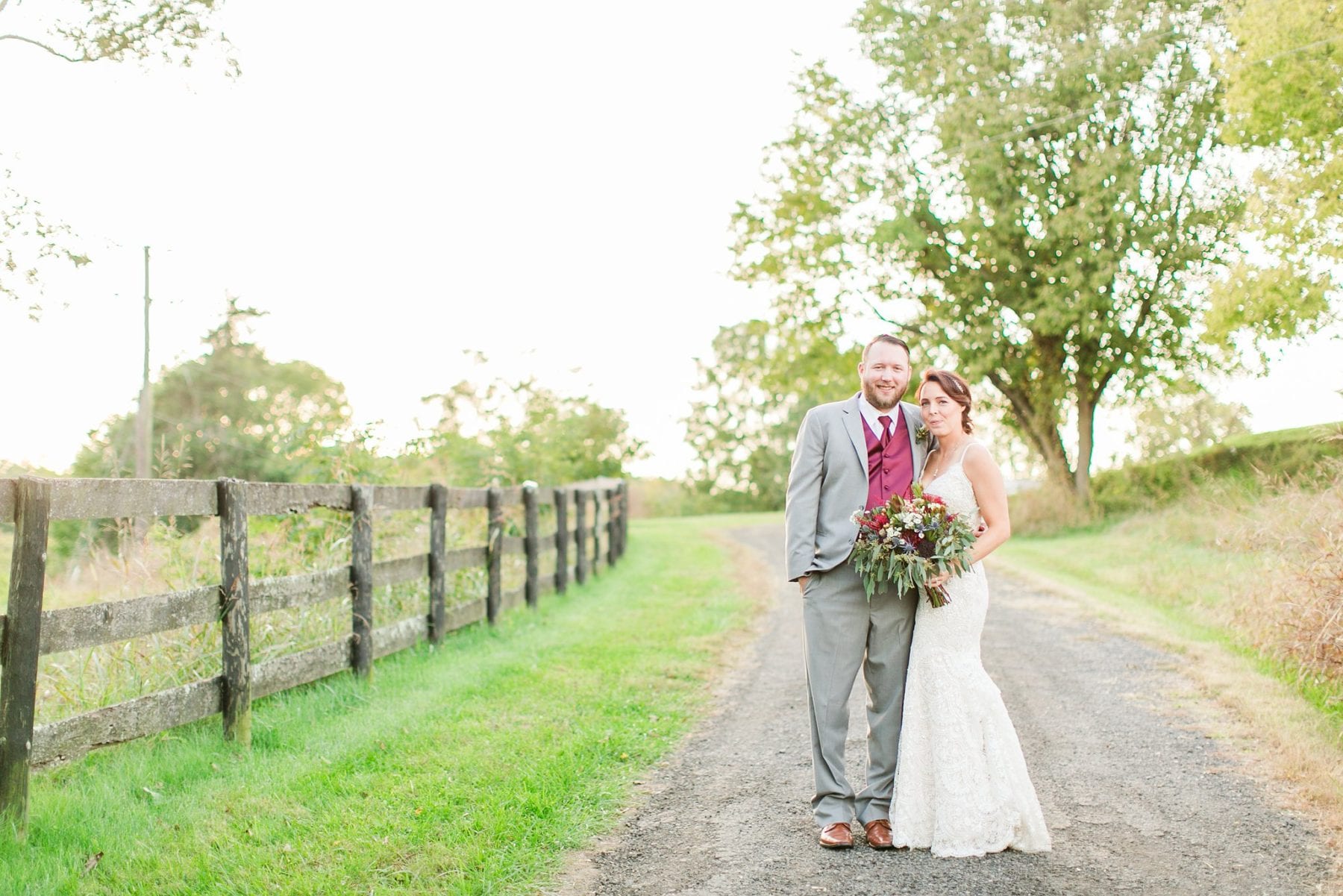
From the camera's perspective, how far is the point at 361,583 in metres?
7.47

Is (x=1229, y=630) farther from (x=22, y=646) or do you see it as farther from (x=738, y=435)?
(x=738, y=435)

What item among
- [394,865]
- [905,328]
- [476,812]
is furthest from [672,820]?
[905,328]

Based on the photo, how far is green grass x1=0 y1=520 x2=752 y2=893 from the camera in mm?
3984

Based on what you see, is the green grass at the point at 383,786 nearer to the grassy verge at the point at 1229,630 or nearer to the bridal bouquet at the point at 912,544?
the bridal bouquet at the point at 912,544

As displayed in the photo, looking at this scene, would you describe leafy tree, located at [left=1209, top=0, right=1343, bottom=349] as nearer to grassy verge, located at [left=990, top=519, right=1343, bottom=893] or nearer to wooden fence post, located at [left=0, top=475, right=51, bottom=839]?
grassy verge, located at [left=990, top=519, right=1343, bottom=893]

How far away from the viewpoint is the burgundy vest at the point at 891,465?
4656 mm

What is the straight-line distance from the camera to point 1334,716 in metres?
6.35

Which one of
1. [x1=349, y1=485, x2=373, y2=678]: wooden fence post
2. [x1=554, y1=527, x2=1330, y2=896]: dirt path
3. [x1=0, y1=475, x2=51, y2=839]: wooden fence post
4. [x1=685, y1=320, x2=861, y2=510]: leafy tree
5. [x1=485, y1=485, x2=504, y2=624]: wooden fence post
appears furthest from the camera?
[x1=685, y1=320, x2=861, y2=510]: leafy tree

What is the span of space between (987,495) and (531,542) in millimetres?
7282

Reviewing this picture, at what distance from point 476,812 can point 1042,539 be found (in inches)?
748

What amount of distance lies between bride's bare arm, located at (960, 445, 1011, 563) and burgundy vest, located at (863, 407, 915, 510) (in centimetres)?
24

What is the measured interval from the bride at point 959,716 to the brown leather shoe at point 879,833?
39 millimetres

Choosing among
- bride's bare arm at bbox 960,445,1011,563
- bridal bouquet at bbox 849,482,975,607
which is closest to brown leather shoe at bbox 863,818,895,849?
bridal bouquet at bbox 849,482,975,607

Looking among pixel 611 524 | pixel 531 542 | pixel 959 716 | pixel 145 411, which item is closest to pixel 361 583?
pixel 531 542
